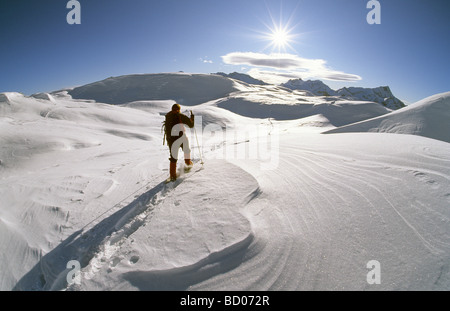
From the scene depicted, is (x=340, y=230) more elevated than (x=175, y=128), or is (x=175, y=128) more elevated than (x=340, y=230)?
(x=175, y=128)

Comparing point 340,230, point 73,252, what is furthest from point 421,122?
point 73,252

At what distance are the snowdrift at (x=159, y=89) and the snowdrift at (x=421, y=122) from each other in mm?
29532

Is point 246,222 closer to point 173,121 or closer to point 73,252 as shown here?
point 73,252

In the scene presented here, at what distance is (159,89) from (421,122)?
39.2m

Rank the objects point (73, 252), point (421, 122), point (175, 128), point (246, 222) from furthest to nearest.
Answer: point (421, 122), point (175, 128), point (73, 252), point (246, 222)

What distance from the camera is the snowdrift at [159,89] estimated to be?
3703 centimetres

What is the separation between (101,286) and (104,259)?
0.60 meters

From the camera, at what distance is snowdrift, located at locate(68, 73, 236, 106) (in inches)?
1458

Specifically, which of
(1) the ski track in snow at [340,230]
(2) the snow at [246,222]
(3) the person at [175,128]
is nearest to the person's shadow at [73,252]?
(2) the snow at [246,222]

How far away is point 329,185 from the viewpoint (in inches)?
142

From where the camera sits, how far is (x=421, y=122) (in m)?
8.46

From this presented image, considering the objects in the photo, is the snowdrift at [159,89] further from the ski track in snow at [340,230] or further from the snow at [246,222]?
the ski track in snow at [340,230]

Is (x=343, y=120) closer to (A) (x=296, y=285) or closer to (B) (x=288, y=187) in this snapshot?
(B) (x=288, y=187)
